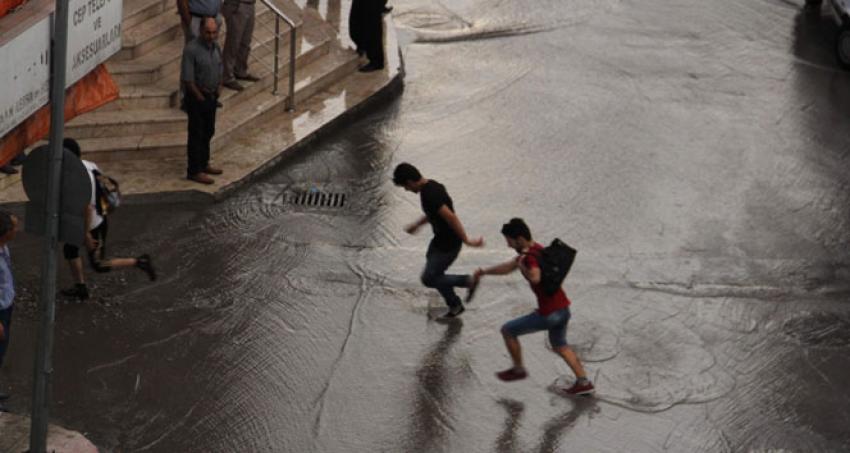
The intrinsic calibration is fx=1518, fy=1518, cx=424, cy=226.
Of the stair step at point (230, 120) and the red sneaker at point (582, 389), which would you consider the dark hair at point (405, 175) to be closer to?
the red sneaker at point (582, 389)

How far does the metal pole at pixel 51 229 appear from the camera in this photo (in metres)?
9.20

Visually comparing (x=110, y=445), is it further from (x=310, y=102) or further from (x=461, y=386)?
(x=310, y=102)

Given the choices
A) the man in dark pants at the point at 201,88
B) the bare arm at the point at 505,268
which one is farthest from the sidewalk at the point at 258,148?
the bare arm at the point at 505,268

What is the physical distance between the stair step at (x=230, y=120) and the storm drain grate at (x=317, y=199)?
1323 millimetres

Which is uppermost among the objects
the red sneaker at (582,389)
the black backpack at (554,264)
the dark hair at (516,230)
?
the dark hair at (516,230)

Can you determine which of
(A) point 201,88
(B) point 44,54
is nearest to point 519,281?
(A) point 201,88

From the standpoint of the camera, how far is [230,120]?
17000 mm

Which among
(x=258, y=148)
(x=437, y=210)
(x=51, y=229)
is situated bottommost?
(x=258, y=148)

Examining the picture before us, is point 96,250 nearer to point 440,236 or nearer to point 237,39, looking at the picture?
point 440,236

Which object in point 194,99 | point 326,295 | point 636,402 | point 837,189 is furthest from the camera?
point 837,189

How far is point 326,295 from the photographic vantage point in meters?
13.8

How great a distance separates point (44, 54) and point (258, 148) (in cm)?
652

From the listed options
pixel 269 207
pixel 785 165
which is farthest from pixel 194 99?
pixel 785 165

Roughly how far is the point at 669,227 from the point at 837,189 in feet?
7.30
